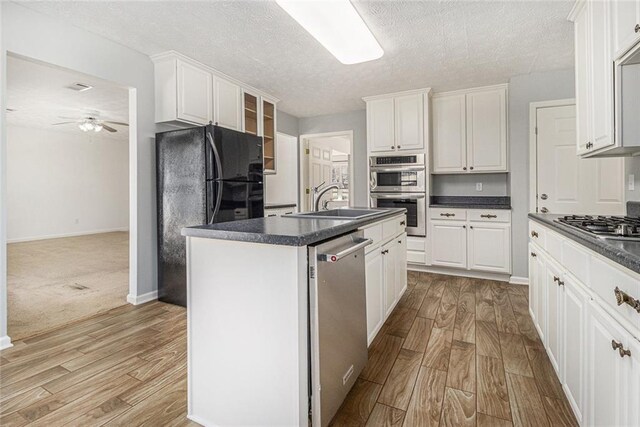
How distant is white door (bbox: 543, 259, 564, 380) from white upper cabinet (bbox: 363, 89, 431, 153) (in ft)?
8.80

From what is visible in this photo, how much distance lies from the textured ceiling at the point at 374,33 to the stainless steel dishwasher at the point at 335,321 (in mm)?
1941

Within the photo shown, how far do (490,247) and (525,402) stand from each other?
102 inches

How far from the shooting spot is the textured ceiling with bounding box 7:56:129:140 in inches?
146

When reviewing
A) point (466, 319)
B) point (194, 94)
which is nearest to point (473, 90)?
point (466, 319)

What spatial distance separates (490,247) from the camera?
3.88 metres

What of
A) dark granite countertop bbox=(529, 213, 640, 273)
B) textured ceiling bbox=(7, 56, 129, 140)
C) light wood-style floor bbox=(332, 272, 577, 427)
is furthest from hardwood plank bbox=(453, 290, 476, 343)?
textured ceiling bbox=(7, 56, 129, 140)

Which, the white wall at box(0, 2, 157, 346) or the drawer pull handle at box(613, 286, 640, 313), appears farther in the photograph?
the white wall at box(0, 2, 157, 346)

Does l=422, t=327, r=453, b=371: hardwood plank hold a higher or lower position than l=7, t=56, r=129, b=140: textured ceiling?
lower

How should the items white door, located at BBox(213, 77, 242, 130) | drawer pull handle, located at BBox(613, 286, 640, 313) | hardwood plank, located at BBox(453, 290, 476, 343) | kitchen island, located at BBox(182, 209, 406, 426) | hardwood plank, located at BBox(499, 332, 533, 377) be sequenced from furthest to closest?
white door, located at BBox(213, 77, 242, 130)
hardwood plank, located at BBox(453, 290, 476, 343)
hardwood plank, located at BBox(499, 332, 533, 377)
kitchen island, located at BBox(182, 209, 406, 426)
drawer pull handle, located at BBox(613, 286, 640, 313)

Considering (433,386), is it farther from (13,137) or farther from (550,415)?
(13,137)

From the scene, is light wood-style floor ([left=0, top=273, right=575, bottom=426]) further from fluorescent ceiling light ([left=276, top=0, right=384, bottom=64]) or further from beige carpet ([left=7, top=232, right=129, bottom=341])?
fluorescent ceiling light ([left=276, top=0, right=384, bottom=64])

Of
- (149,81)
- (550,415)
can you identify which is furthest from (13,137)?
(550,415)

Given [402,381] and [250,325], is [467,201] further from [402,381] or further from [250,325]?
[250,325]

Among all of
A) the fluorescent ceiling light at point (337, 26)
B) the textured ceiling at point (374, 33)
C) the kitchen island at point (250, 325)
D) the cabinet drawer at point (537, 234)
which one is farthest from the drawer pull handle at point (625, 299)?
the textured ceiling at point (374, 33)
